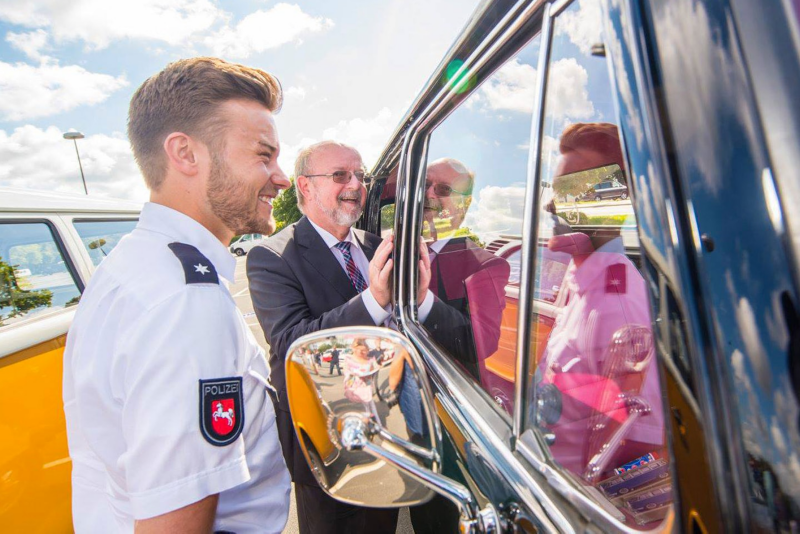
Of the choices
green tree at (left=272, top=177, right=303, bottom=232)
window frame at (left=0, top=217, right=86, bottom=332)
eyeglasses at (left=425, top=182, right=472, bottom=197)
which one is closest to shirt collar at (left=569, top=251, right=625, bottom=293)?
eyeglasses at (left=425, top=182, right=472, bottom=197)

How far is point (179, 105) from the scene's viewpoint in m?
1.27

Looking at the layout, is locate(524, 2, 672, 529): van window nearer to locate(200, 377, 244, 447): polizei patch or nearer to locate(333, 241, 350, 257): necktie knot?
locate(200, 377, 244, 447): polizei patch

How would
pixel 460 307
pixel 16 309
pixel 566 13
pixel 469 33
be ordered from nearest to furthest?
pixel 566 13 → pixel 469 33 → pixel 460 307 → pixel 16 309

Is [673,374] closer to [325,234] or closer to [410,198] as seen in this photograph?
[410,198]

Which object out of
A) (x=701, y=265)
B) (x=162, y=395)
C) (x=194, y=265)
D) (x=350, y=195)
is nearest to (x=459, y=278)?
(x=194, y=265)

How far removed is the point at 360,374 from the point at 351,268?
1607mm

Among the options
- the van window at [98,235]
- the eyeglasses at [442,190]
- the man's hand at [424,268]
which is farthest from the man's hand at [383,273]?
the van window at [98,235]

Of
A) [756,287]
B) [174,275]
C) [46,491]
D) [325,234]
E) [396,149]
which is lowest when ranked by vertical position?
[46,491]

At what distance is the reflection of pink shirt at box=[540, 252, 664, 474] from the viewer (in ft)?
2.42

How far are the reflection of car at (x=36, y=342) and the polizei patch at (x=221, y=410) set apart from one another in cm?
219

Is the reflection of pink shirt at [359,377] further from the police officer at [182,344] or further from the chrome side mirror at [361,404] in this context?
the police officer at [182,344]

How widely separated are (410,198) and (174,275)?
104cm

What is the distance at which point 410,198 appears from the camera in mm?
1806

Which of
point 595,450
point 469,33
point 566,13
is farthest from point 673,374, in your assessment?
point 469,33
